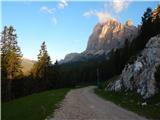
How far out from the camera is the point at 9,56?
63.0 metres

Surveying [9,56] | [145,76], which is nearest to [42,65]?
[9,56]

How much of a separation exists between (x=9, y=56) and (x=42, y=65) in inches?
1013

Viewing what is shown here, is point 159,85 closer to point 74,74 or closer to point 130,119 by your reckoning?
point 130,119

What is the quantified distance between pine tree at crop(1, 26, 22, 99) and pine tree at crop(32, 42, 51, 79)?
22.6 meters

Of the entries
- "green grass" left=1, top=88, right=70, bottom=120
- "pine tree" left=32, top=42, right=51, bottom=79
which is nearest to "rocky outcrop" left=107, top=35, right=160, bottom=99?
"green grass" left=1, top=88, right=70, bottom=120

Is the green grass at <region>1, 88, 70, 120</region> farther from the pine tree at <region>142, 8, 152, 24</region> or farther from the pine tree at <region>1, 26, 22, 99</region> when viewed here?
the pine tree at <region>142, 8, 152, 24</region>

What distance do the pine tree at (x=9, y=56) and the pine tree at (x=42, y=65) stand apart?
2260cm

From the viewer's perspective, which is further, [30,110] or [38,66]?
[38,66]

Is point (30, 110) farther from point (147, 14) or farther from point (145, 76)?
point (147, 14)

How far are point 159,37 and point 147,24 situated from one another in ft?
82.1

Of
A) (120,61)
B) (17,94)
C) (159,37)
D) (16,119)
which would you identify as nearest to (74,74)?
(120,61)

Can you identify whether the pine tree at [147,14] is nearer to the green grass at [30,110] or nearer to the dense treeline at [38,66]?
the dense treeline at [38,66]

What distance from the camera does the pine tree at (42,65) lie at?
87.7m

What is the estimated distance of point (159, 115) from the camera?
79.7ft
